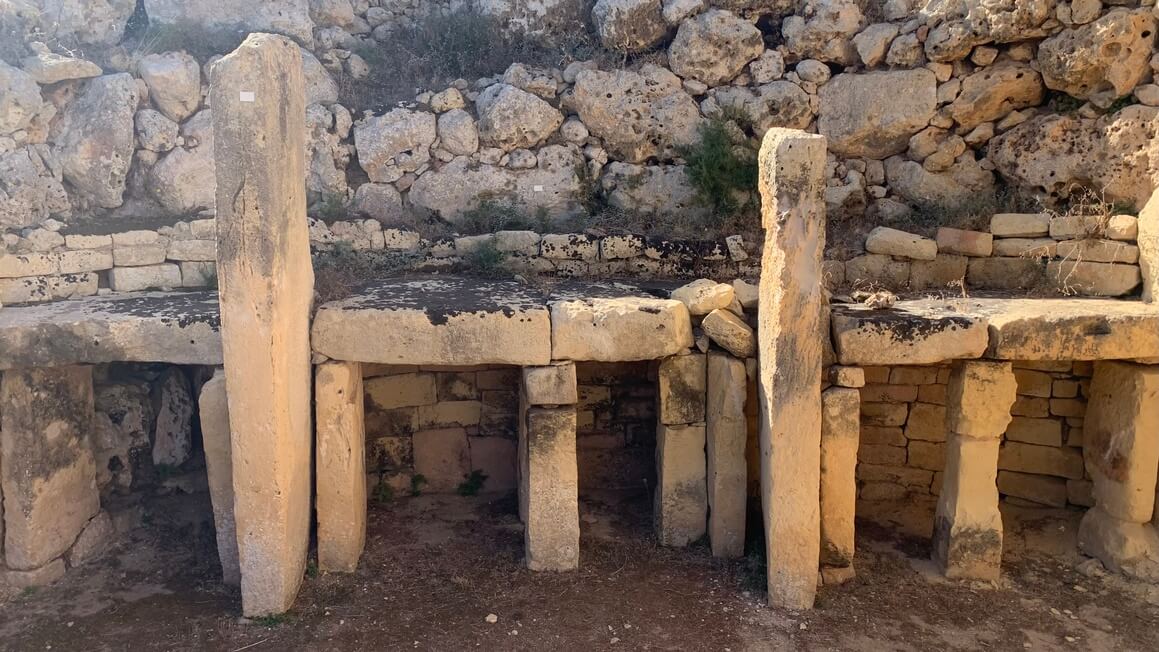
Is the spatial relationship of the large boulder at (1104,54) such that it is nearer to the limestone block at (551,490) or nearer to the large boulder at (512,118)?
the large boulder at (512,118)

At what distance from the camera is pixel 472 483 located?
7598mm

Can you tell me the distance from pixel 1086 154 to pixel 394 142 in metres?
5.98

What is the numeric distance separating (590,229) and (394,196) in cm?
187

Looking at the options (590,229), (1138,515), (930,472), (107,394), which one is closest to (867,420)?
(930,472)

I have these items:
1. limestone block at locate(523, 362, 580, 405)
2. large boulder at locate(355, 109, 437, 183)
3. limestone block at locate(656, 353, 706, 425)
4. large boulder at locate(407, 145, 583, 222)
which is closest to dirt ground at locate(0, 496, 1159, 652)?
limestone block at locate(656, 353, 706, 425)

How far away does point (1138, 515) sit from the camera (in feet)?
20.3

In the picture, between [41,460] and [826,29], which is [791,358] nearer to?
[826,29]

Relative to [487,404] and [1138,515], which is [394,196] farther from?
[1138,515]

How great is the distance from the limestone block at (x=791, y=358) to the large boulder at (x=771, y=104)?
267 cm

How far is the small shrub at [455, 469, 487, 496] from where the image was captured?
7570 millimetres

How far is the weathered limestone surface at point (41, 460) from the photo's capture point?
19.3 feet

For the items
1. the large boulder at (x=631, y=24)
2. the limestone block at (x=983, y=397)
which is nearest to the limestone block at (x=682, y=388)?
the limestone block at (x=983, y=397)

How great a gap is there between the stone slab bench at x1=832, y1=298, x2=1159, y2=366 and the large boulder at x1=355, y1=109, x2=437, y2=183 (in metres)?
4.21

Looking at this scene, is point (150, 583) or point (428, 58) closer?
point (150, 583)
